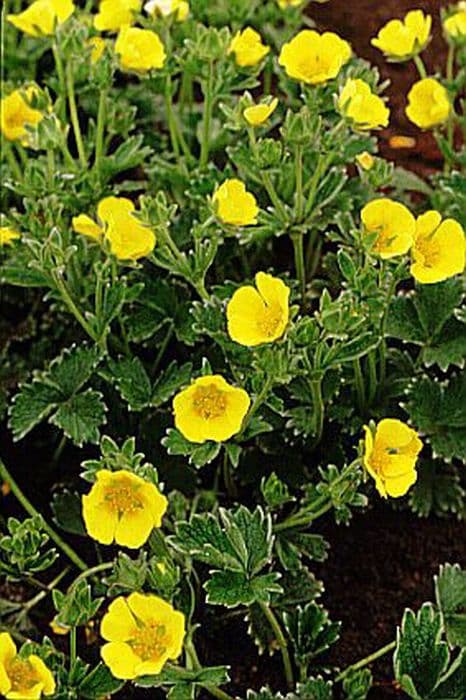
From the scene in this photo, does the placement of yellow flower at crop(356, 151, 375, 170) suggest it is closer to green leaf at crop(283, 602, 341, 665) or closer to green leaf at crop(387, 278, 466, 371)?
green leaf at crop(387, 278, 466, 371)

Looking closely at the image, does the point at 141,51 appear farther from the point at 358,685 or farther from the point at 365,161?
the point at 358,685

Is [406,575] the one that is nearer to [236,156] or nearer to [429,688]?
[429,688]

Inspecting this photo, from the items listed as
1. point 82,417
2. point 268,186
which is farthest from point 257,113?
point 82,417

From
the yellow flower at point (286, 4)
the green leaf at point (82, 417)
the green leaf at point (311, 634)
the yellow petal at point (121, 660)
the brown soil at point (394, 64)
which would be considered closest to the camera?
the yellow petal at point (121, 660)

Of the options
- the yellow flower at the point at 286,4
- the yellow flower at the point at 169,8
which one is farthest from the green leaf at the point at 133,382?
the yellow flower at the point at 286,4

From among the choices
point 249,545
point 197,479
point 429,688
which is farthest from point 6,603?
point 429,688

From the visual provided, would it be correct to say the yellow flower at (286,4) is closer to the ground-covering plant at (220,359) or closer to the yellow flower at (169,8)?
the ground-covering plant at (220,359)

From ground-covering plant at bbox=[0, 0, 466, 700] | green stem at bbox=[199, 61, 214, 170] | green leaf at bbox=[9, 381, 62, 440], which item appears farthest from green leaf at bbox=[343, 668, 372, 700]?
green stem at bbox=[199, 61, 214, 170]
